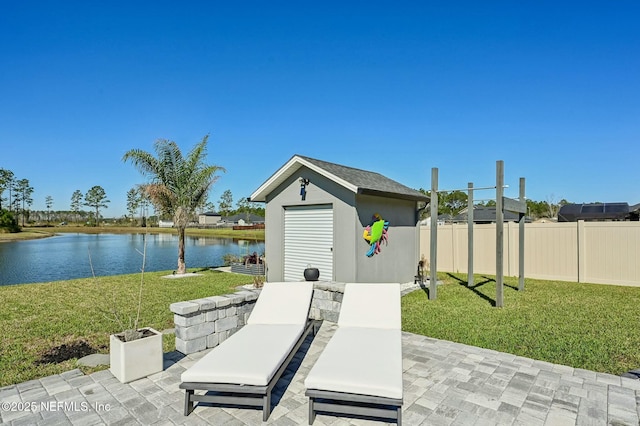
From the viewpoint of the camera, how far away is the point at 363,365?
10.1 feet

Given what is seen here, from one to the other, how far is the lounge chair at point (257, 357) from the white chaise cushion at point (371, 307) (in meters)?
0.58

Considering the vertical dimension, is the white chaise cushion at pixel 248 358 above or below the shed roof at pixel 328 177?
below

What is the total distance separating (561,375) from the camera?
3.72m

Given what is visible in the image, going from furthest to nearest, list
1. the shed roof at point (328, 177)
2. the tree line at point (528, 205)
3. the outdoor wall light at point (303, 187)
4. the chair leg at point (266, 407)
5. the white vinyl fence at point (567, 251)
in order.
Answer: the tree line at point (528, 205) → the white vinyl fence at point (567, 251) → the outdoor wall light at point (303, 187) → the shed roof at point (328, 177) → the chair leg at point (266, 407)

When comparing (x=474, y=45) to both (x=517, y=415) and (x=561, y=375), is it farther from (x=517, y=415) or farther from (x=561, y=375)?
(x=517, y=415)

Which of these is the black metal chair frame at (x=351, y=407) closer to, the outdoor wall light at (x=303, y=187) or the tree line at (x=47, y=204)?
the outdoor wall light at (x=303, y=187)

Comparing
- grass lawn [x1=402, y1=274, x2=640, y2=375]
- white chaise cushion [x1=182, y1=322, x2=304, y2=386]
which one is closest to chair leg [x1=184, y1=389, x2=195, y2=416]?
white chaise cushion [x1=182, y1=322, x2=304, y2=386]

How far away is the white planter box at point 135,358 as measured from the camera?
11.4 feet

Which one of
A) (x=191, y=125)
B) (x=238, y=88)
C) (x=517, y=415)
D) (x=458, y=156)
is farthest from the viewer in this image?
(x=458, y=156)

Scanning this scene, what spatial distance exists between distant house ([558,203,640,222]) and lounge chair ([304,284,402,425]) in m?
22.7

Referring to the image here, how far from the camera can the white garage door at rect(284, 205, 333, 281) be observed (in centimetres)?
906

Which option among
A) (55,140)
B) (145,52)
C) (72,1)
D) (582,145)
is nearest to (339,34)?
(145,52)

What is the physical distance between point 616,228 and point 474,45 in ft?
23.5

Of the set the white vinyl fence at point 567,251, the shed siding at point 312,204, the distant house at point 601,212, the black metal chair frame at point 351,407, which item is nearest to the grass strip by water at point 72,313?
the shed siding at point 312,204
